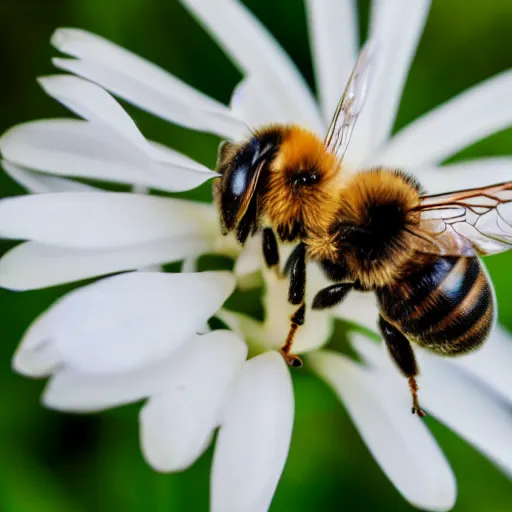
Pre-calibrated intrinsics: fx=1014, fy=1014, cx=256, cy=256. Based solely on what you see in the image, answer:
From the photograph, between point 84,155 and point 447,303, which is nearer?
point 447,303

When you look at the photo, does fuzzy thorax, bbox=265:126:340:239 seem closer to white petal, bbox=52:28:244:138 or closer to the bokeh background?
white petal, bbox=52:28:244:138

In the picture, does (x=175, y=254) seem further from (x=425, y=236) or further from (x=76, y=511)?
(x=76, y=511)

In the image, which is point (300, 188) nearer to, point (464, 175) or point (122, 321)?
point (122, 321)

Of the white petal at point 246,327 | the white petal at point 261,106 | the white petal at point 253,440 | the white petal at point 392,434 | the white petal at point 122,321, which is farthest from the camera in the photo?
the white petal at point 261,106

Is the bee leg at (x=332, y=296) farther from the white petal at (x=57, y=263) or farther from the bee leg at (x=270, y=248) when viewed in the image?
the white petal at (x=57, y=263)

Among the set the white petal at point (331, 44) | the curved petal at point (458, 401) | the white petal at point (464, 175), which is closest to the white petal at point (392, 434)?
the curved petal at point (458, 401)

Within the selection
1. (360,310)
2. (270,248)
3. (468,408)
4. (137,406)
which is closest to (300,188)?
(270,248)
